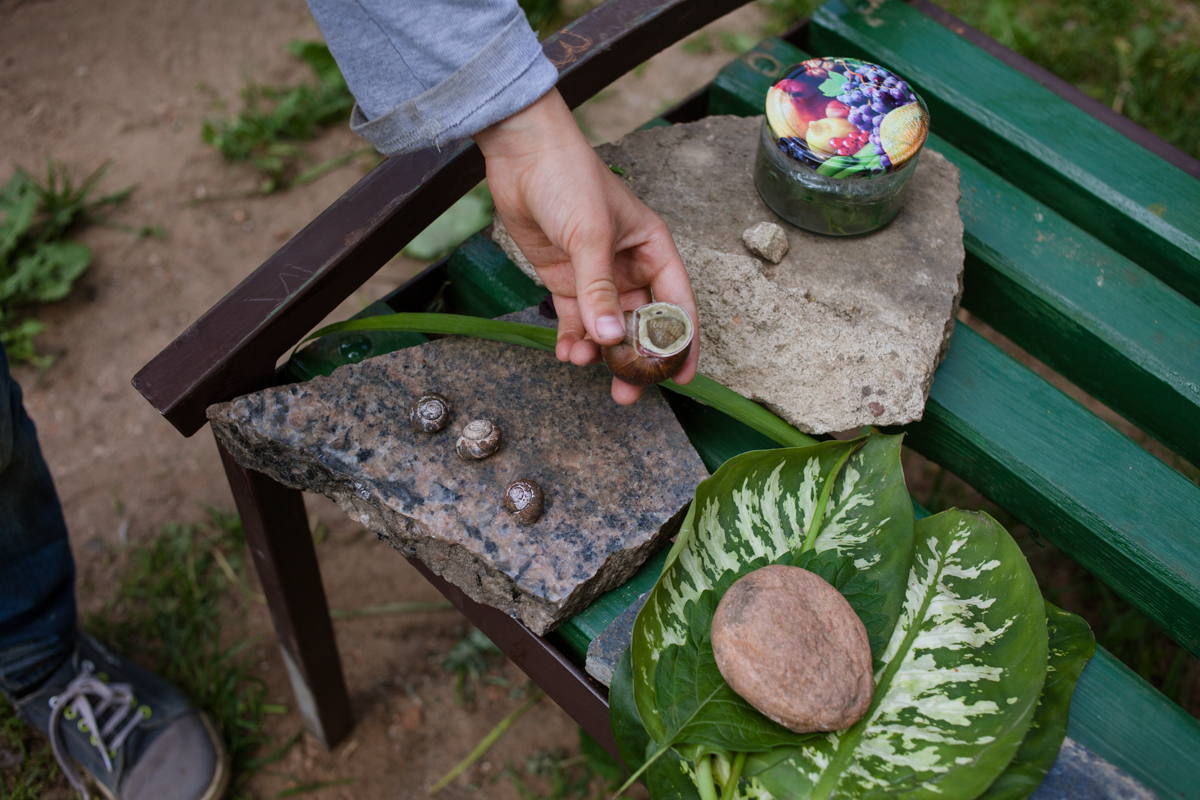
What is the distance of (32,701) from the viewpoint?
67.7 inches

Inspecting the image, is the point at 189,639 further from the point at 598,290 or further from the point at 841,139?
the point at 841,139

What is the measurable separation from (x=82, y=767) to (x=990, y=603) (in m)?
1.87

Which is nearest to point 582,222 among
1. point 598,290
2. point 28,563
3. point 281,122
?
point 598,290

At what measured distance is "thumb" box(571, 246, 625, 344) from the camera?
1087 millimetres

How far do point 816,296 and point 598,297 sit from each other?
445mm

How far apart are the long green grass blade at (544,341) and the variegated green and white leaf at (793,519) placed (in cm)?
11

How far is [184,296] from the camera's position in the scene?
249 cm

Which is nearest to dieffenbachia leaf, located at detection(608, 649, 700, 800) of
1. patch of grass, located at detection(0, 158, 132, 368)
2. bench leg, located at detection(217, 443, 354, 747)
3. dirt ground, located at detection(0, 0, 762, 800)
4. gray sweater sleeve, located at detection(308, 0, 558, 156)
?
bench leg, located at detection(217, 443, 354, 747)

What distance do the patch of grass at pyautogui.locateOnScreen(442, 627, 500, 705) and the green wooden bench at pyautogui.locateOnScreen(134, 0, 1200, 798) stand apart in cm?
30

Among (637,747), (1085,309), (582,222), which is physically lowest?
(1085,309)

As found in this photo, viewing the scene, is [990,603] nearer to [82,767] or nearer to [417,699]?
[417,699]

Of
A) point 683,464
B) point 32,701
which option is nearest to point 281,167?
point 32,701

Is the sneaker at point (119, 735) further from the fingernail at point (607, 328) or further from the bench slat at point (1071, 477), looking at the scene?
the bench slat at point (1071, 477)

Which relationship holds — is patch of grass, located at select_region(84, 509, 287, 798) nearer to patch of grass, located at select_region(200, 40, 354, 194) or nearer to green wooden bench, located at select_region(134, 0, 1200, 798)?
green wooden bench, located at select_region(134, 0, 1200, 798)
